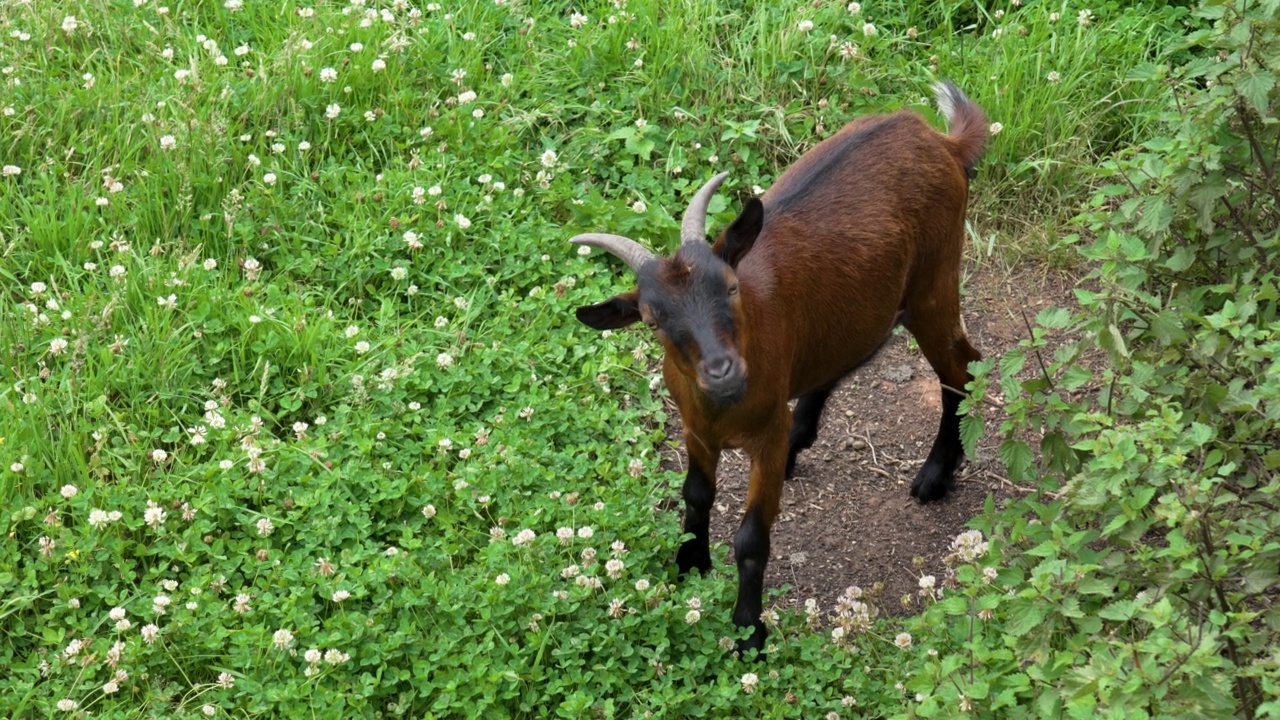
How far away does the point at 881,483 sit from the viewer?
578 centimetres

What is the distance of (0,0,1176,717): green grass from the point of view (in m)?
4.63

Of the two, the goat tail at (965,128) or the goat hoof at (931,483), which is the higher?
Result: the goat tail at (965,128)

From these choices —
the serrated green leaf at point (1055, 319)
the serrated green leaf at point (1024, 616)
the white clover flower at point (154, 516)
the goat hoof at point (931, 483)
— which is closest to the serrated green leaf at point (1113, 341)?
the serrated green leaf at point (1055, 319)

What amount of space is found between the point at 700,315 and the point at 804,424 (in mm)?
1556

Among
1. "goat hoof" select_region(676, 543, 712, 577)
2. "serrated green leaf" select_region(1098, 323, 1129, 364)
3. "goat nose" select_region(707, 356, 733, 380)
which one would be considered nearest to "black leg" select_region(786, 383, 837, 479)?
"goat hoof" select_region(676, 543, 712, 577)

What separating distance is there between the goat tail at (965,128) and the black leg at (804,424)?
1070mm

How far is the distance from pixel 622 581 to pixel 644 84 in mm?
3043

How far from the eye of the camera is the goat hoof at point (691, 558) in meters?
5.16

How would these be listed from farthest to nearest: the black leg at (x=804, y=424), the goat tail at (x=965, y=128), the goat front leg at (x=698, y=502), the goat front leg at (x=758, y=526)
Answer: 1. the black leg at (x=804, y=424)
2. the goat tail at (x=965, y=128)
3. the goat front leg at (x=698, y=502)
4. the goat front leg at (x=758, y=526)

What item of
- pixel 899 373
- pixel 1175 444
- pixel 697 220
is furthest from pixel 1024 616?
pixel 899 373

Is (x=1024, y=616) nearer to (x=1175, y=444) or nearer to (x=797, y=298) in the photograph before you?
(x=1175, y=444)

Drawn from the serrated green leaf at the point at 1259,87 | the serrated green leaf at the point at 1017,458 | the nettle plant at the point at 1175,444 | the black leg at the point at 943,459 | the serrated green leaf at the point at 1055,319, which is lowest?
the black leg at the point at 943,459

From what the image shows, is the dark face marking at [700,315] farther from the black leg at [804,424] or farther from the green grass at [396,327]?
the black leg at [804,424]

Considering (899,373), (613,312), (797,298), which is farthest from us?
(899,373)
